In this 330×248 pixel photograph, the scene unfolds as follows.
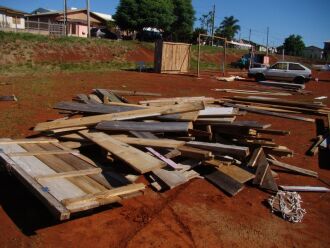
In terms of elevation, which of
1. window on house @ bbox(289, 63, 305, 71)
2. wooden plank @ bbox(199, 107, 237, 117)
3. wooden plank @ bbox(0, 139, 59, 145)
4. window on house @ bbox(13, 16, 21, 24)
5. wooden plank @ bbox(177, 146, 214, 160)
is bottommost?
wooden plank @ bbox(177, 146, 214, 160)

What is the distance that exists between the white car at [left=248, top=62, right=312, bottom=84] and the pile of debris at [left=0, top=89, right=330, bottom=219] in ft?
61.8

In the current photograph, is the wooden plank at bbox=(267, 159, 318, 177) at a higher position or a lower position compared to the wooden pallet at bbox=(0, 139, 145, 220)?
lower

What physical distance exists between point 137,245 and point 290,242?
196cm

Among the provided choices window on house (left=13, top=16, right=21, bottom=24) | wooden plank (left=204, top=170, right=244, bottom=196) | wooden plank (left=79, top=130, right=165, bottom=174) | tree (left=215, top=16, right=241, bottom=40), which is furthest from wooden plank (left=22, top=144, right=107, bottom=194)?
tree (left=215, top=16, right=241, bottom=40)

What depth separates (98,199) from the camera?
4.39 meters

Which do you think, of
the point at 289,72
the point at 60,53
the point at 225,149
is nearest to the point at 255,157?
the point at 225,149

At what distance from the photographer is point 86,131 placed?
23.0 feet

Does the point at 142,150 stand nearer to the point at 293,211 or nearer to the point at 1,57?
the point at 293,211

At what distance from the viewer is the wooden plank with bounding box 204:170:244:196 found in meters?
5.82

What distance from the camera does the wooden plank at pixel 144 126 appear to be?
681 cm

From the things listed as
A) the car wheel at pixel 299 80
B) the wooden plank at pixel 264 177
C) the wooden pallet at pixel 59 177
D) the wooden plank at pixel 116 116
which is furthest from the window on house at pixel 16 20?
the wooden plank at pixel 264 177

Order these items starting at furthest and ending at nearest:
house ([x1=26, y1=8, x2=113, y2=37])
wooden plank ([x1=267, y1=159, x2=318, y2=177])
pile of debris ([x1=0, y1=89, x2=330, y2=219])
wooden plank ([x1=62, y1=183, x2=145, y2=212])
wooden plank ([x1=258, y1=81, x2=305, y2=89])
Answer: house ([x1=26, y1=8, x2=113, y2=37]) → wooden plank ([x1=258, y1=81, x2=305, y2=89]) → wooden plank ([x1=267, y1=159, x2=318, y2=177]) → pile of debris ([x1=0, y1=89, x2=330, y2=219]) → wooden plank ([x1=62, y1=183, x2=145, y2=212])

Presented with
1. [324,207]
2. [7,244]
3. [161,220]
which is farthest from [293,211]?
[7,244]

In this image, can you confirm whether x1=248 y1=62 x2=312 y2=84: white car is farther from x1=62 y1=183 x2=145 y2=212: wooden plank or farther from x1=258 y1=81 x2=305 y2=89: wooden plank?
x1=62 y1=183 x2=145 y2=212: wooden plank
